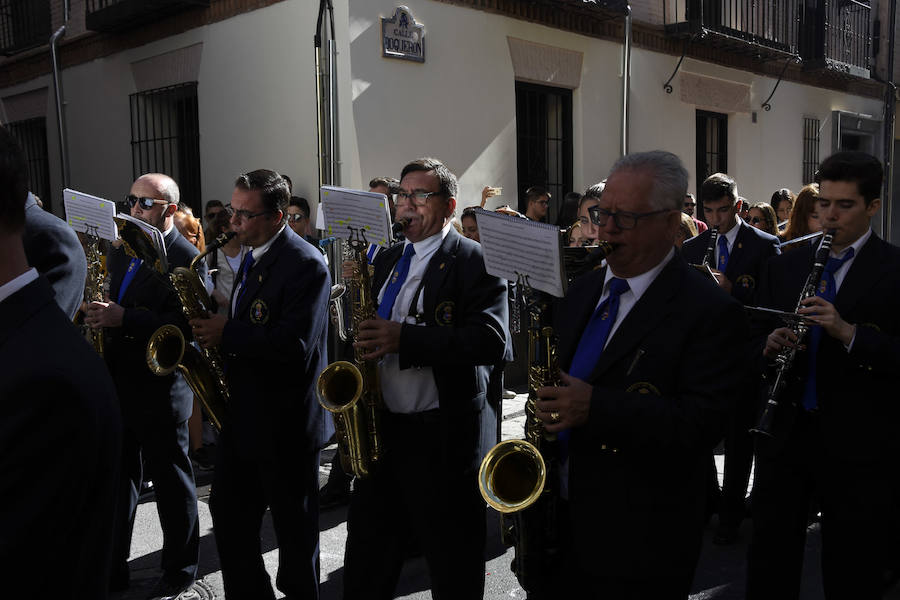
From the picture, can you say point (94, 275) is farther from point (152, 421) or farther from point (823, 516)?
point (823, 516)

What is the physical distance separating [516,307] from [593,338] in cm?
532

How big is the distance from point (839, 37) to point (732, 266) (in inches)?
511

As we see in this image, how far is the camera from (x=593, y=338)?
255 cm

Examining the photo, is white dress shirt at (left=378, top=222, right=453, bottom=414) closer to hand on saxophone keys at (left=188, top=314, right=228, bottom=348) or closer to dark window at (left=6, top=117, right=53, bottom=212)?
hand on saxophone keys at (left=188, top=314, right=228, bottom=348)

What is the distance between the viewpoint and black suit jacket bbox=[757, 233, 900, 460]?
119 inches

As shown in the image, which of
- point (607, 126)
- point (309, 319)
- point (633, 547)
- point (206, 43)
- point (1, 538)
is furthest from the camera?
point (607, 126)

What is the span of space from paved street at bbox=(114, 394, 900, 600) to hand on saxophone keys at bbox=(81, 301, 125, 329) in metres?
1.36

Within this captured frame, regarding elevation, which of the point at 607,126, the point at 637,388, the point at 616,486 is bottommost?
the point at 616,486

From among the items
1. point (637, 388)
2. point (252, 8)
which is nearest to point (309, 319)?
point (637, 388)

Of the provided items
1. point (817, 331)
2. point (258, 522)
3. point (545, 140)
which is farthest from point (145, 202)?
point (545, 140)

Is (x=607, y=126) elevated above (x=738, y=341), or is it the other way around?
(x=607, y=126)

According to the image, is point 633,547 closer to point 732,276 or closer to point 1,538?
point 1,538

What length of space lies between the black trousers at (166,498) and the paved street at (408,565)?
0.66 feet

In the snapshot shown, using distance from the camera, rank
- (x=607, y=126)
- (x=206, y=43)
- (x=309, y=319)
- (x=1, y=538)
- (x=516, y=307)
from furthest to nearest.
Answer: (x=607, y=126), (x=206, y=43), (x=516, y=307), (x=309, y=319), (x=1, y=538)
